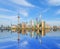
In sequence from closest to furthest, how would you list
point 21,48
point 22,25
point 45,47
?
point 21,48, point 45,47, point 22,25

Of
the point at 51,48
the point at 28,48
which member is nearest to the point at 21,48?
the point at 28,48

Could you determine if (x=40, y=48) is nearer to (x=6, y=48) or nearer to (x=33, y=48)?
(x=33, y=48)

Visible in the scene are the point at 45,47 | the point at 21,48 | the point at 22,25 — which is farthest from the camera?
the point at 22,25

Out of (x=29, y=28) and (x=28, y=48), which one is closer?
(x=28, y=48)

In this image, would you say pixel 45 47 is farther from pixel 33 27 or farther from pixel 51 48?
pixel 33 27

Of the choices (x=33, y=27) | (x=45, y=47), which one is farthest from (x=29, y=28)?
(x=45, y=47)

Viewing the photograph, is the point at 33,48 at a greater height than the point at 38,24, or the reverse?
the point at 38,24

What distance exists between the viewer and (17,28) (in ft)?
56.5

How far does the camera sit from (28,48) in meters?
Answer: 4.71

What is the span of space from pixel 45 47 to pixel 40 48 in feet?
0.85

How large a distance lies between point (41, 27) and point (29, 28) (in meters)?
1.50

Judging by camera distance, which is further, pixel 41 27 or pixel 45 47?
pixel 41 27

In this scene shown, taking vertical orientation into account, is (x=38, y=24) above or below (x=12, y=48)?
above

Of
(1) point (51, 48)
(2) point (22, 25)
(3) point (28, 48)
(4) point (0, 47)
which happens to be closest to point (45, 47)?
(1) point (51, 48)
